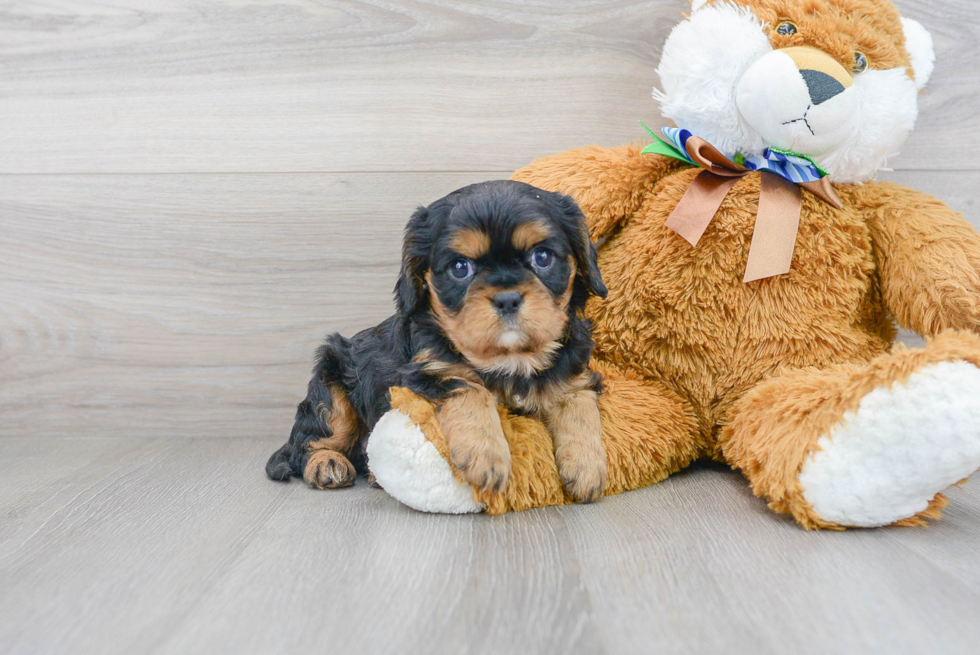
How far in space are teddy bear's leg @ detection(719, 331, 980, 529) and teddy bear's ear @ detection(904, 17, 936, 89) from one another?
78 cm

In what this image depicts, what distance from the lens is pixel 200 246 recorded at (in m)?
2.34

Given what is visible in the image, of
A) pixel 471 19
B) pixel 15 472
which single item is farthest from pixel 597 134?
pixel 15 472

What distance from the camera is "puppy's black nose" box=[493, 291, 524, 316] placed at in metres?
1.44

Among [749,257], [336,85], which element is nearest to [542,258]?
[749,257]

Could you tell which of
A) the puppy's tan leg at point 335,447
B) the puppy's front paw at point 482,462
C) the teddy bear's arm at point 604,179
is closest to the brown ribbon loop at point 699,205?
the teddy bear's arm at point 604,179

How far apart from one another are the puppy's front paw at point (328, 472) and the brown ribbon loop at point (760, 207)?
3.41 ft

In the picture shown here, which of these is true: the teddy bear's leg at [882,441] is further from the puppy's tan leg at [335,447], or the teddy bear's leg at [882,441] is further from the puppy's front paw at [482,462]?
the puppy's tan leg at [335,447]

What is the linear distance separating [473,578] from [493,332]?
47 centimetres

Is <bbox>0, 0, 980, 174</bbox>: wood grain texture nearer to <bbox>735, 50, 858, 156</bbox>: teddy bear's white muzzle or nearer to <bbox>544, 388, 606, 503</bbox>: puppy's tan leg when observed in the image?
<bbox>735, 50, 858, 156</bbox>: teddy bear's white muzzle

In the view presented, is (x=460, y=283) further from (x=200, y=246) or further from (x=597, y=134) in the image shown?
(x=200, y=246)

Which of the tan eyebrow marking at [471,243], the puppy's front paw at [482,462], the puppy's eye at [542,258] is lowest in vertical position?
the puppy's front paw at [482,462]

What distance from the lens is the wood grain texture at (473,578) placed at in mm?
1073

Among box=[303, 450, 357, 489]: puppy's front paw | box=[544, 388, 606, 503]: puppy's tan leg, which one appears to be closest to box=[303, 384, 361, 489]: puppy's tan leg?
box=[303, 450, 357, 489]: puppy's front paw

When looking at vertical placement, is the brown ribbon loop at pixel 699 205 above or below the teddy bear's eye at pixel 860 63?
below
